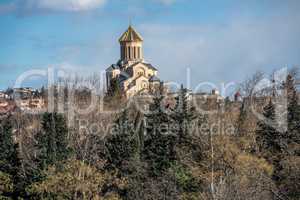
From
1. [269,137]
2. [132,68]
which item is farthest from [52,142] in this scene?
[132,68]

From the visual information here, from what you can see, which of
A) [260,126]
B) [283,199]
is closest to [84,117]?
[260,126]

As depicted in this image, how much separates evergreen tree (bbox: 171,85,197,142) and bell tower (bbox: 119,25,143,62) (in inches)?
1159

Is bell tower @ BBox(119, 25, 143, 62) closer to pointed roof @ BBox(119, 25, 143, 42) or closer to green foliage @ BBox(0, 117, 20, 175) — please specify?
pointed roof @ BBox(119, 25, 143, 42)

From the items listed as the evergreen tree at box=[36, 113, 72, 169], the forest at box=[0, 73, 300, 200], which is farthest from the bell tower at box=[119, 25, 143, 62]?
the evergreen tree at box=[36, 113, 72, 169]

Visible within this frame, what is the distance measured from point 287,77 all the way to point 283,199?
1453cm

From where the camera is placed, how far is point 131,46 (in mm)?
53406

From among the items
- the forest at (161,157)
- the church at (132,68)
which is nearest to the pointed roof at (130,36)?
the church at (132,68)

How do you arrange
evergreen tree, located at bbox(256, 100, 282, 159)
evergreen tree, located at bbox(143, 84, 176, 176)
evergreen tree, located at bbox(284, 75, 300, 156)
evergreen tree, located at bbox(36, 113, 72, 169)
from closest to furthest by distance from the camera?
evergreen tree, located at bbox(36, 113, 72, 169)
evergreen tree, located at bbox(143, 84, 176, 176)
evergreen tree, located at bbox(284, 75, 300, 156)
evergreen tree, located at bbox(256, 100, 282, 159)

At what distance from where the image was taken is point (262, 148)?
72.7 feet

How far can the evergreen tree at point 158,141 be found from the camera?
21250 millimetres

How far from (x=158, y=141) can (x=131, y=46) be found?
3230 centimetres

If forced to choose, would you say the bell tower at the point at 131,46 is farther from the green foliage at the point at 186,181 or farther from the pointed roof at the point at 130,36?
the green foliage at the point at 186,181

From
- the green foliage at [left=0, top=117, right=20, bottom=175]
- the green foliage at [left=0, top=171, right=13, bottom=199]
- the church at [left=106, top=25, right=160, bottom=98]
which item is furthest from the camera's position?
the church at [left=106, top=25, right=160, bottom=98]

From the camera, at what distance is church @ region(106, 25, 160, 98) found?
2057 inches
